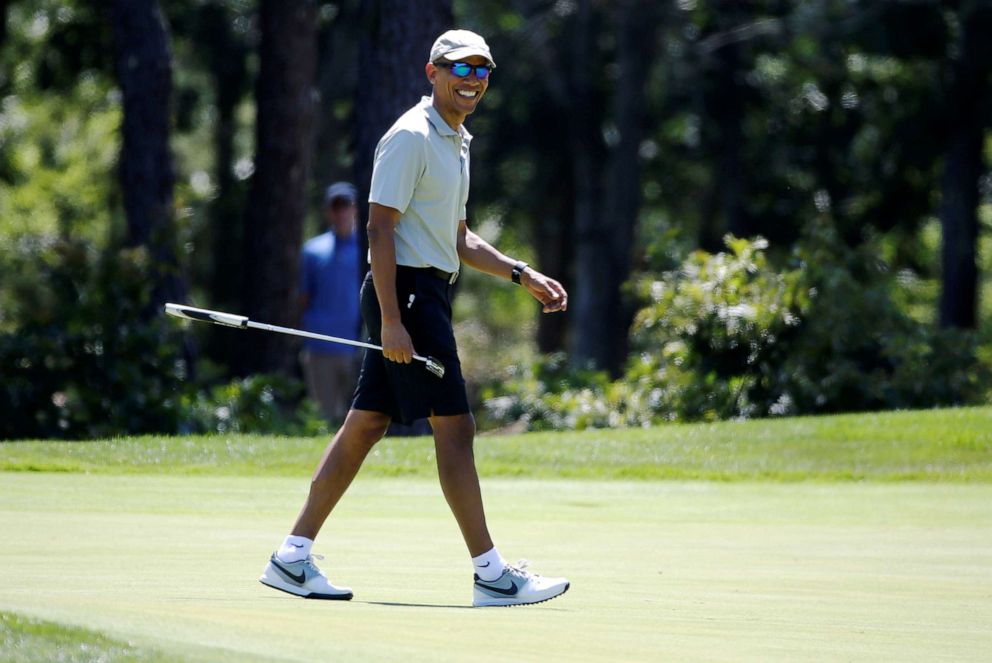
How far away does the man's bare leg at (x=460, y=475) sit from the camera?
588 centimetres

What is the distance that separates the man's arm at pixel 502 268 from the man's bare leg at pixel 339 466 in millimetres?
699

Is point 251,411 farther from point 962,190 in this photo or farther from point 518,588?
point 962,190

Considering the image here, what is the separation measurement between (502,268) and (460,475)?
2.78 ft

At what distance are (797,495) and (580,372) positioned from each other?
21.7 feet

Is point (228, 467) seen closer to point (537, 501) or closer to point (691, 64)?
point (537, 501)

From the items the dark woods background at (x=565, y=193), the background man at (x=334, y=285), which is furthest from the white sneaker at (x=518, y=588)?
the background man at (x=334, y=285)

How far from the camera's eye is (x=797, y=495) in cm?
924

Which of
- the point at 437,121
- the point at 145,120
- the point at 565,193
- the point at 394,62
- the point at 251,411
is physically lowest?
the point at 251,411

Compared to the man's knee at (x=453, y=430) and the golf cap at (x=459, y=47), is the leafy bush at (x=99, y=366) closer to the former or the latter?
the man's knee at (x=453, y=430)

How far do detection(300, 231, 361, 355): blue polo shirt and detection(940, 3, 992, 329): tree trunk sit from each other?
13762 mm

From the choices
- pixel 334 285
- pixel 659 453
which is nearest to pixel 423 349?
pixel 659 453

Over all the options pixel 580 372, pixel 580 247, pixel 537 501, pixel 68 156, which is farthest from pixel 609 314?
pixel 68 156

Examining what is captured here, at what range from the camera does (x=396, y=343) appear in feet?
18.7

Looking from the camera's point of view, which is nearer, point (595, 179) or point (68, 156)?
point (595, 179)
